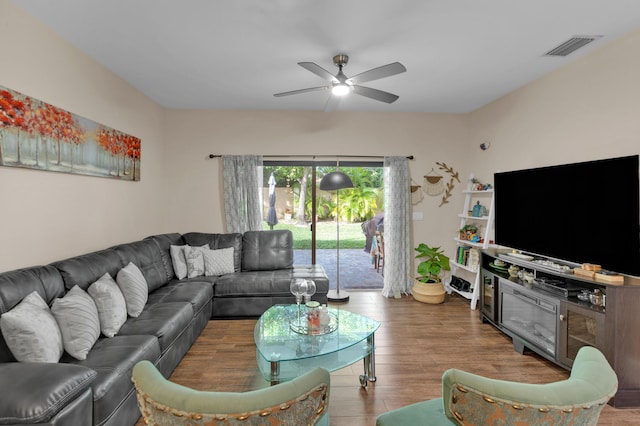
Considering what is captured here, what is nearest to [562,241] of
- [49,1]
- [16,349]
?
[16,349]

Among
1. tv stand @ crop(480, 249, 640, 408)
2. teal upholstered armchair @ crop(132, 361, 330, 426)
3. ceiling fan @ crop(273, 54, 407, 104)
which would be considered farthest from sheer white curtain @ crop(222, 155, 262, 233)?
teal upholstered armchair @ crop(132, 361, 330, 426)

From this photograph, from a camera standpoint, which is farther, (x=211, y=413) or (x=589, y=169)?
(x=589, y=169)

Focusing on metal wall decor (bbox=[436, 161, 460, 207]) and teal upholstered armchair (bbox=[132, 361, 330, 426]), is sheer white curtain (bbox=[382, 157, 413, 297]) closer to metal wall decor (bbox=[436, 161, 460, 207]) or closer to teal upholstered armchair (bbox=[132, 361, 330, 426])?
metal wall decor (bbox=[436, 161, 460, 207])

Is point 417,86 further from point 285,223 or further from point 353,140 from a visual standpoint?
point 285,223

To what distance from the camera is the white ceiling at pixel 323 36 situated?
7.85 feet

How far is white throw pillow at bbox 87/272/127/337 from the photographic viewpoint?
7.83 feet

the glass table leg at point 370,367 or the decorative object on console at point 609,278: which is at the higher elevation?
the decorative object on console at point 609,278

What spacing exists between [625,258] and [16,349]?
13.0ft

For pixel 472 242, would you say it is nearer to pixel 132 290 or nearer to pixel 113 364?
pixel 132 290

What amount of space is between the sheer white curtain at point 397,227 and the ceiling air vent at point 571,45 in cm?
235

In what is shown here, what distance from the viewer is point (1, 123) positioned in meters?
2.29

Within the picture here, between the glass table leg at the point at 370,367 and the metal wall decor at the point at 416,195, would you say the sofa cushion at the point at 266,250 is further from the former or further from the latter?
the glass table leg at the point at 370,367

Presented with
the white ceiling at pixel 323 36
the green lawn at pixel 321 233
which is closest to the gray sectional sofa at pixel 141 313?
the green lawn at pixel 321 233

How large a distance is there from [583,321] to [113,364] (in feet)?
10.9
